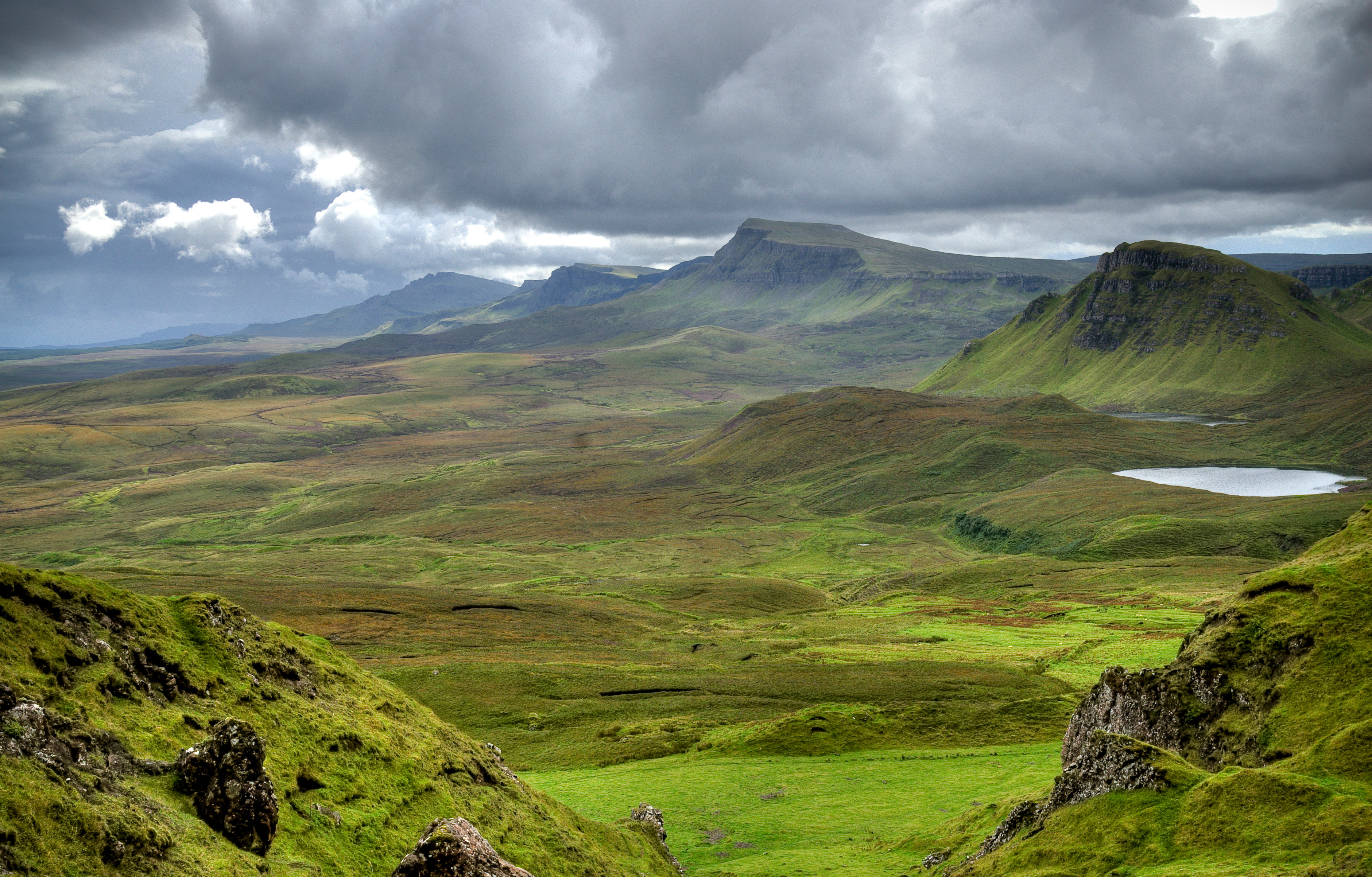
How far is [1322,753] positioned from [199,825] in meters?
33.7

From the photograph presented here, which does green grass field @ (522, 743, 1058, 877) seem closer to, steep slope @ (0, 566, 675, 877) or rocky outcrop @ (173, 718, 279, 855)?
steep slope @ (0, 566, 675, 877)

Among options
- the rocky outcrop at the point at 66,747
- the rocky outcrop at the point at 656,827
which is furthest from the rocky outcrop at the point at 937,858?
the rocky outcrop at the point at 66,747

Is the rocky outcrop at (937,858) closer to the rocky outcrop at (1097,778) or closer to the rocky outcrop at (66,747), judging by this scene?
the rocky outcrop at (1097,778)

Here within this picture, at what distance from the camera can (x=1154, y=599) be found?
122 meters

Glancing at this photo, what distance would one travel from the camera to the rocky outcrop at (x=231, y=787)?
23703 millimetres

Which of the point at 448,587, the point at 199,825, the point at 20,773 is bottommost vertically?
the point at 448,587

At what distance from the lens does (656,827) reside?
152 ft

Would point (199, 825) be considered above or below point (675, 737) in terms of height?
above

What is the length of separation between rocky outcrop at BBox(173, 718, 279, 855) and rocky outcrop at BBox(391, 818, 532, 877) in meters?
4.38

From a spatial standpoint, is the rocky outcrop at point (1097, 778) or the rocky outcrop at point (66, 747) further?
the rocky outcrop at point (1097, 778)

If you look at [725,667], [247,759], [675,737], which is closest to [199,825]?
[247,759]

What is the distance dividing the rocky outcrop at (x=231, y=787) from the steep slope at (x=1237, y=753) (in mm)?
24197

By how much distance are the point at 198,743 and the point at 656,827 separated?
27.4 metres

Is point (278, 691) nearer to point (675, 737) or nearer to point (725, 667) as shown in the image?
point (675, 737)
